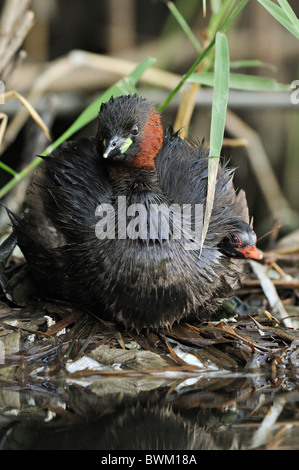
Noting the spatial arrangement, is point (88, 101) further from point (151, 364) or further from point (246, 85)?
point (151, 364)

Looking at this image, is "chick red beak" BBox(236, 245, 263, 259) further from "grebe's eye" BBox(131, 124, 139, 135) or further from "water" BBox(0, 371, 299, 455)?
"grebe's eye" BBox(131, 124, 139, 135)

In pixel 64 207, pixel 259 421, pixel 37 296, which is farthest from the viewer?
pixel 37 296

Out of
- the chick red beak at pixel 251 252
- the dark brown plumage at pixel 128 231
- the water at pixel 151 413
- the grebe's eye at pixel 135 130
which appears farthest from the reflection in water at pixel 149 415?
the grebe's eye at pixel 135 130

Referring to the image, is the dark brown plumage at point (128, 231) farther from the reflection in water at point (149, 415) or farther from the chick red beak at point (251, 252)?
the reflection in water at point (149, 415)

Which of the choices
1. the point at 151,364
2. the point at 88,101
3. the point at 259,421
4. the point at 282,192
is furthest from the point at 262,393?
the point at 88,101

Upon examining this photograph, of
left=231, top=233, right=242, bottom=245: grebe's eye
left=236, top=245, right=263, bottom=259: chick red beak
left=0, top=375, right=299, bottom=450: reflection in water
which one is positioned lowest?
left=0, top=375, right=299, bottom=450: reflection in water

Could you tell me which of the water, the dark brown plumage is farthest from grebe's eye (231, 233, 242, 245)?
the water

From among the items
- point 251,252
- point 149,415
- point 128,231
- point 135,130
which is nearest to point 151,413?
point 149,415
